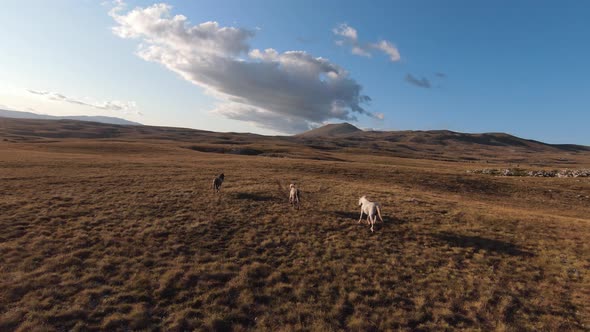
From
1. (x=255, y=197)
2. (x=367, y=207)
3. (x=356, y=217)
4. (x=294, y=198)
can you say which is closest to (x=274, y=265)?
(x=367, y=207)

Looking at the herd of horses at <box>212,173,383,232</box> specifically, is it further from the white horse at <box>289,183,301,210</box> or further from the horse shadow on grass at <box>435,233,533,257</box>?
the horse shadow on grass at <box>435,233,533,257</box>

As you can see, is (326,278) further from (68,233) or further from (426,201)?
(426,201)

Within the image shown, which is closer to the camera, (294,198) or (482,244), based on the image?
(482,244)

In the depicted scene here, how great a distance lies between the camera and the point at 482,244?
17891 mm

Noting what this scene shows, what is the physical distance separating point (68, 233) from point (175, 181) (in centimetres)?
1802

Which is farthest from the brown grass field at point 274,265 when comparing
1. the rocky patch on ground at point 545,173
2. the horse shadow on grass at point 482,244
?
the rocky patch on ground at point 545,173

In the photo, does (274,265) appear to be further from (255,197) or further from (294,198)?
(255,197)

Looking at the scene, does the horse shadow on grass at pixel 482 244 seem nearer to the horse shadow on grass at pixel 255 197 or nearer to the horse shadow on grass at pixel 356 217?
the horse shadow on grass at pixel 356 217

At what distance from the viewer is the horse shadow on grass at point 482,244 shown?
55.6 ft

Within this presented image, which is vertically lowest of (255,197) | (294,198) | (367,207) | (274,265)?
(274,265)

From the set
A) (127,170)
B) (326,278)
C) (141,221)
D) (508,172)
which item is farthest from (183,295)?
(508,172)

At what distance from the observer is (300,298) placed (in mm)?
11727

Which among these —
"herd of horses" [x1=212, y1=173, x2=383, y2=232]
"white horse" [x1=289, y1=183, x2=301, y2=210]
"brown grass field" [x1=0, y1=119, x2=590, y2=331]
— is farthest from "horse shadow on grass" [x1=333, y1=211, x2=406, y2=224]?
"white horse" [x1=289, y1=183, x2=301, y2=210]

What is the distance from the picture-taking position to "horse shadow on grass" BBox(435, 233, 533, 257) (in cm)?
1694
